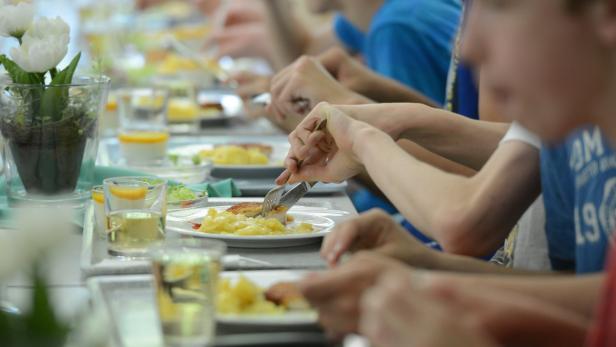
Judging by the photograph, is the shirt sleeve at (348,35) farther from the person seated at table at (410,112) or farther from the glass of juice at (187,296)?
the glass of juice at (187,296)

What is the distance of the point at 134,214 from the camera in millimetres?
1641

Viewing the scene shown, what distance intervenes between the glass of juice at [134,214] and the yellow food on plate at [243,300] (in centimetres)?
33

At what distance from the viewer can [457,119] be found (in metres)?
1.99

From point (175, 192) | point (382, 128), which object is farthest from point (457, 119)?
point (175, 192)

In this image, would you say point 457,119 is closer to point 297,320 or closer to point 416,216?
point 416,216

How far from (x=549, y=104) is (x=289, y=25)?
318 centimetres

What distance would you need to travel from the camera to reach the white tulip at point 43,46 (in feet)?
6.30

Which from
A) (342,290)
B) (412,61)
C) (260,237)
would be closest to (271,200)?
(260,237)

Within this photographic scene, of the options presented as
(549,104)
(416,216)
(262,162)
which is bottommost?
(262,162)

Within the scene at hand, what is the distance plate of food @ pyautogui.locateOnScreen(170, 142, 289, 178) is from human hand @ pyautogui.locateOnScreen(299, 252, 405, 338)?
1.22m

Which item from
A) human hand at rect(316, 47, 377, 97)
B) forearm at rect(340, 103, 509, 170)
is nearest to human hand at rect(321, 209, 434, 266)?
forearm at rect(340, 103, 509, 170)

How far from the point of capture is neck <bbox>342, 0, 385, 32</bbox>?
3.65m

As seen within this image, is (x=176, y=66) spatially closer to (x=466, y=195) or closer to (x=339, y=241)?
(x=466, y=195)

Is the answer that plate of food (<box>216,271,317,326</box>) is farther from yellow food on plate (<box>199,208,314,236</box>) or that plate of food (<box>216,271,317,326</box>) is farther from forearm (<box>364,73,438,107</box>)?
forearm (<box>364,73,438,107</box>)
